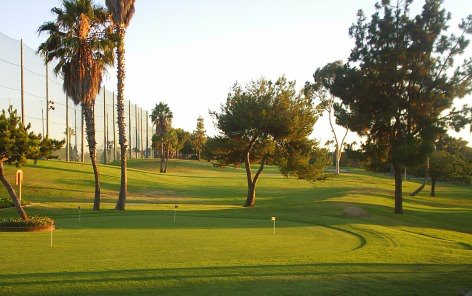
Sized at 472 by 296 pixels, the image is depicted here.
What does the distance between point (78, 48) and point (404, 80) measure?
24.4 metres

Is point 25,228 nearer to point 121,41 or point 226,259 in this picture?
point 226,259

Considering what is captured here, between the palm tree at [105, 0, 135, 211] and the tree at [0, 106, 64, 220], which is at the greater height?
the palm tree at [105, 0, 135, 211]

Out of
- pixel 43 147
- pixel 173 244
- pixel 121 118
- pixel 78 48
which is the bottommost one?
pixel 173 244

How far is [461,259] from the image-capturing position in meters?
14.6

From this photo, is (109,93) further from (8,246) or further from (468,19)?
(8,246)

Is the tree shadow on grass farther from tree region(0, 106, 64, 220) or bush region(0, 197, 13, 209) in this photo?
bush region(0, 197, 13, 209)

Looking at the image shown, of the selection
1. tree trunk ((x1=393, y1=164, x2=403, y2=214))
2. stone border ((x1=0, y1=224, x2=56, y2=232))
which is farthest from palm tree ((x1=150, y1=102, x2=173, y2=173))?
stone border ((x1=0, y1=224, x2=56, y2=232))

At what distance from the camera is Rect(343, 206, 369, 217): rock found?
102ft

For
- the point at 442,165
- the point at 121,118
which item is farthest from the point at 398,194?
the point at 442,165

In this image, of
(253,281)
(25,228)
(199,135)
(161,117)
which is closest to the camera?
(253,281)

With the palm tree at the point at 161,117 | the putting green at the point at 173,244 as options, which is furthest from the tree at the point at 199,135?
the putting green at the point at 173,244

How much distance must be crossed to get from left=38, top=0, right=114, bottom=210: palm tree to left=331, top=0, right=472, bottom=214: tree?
19312 mm

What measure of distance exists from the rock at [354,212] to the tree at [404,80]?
5.72 metres

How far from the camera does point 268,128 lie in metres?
39.2
